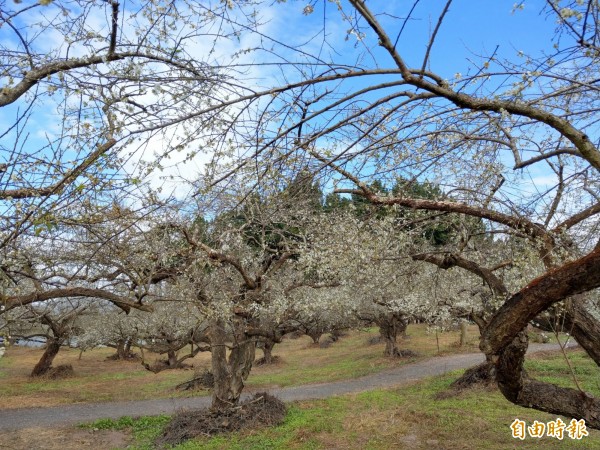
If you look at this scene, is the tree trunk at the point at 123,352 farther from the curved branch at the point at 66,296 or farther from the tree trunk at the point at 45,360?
the curved branch at the point at 66,296

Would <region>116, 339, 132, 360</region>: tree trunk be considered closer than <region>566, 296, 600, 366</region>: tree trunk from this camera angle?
No

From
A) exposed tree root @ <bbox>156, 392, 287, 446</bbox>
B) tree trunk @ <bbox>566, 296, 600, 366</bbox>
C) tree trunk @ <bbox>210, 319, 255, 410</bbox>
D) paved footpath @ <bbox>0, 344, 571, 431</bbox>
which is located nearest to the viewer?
tree trunk @ <bbox>566, 296, 600, 366</bbox>

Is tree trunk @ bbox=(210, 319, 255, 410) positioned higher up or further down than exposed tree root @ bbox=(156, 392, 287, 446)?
higher up

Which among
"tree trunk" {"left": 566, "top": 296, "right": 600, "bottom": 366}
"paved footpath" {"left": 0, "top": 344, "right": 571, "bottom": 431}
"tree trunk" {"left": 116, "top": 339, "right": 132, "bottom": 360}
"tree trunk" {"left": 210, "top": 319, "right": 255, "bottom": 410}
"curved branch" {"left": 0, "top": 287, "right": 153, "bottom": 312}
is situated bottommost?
"paved footpath" {"left": 0, "top": 344, "right": 571, "bottom": 431}

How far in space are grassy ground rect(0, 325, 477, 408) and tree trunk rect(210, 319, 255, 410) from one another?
18.3 feet

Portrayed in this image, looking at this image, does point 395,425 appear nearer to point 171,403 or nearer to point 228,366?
point 228,366

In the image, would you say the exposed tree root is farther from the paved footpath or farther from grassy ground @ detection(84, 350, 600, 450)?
the paved footpath

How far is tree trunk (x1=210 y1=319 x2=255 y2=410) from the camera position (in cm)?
988

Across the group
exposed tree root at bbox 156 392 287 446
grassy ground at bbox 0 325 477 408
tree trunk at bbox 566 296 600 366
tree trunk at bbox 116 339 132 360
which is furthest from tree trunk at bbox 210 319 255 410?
tree trunk at bbox 116 339 132 360

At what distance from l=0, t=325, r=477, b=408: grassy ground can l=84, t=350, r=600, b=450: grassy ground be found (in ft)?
16.0

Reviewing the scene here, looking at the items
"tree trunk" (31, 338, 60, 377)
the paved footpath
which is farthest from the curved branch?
"tree trunk" (31, 338, 60, 377)

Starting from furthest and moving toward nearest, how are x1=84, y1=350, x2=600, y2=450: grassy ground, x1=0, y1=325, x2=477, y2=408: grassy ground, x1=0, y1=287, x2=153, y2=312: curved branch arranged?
x1=0, y1=325, x2=477, y2=408: grassy ground, x1=84, y1=350, x2=600, y2=450: grassy ground, x1=0, y1=287, x2=153, y2=312: curved branch

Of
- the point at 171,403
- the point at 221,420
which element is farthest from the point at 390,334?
the point at 221,420

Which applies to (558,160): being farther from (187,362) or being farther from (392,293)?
(187,362)
